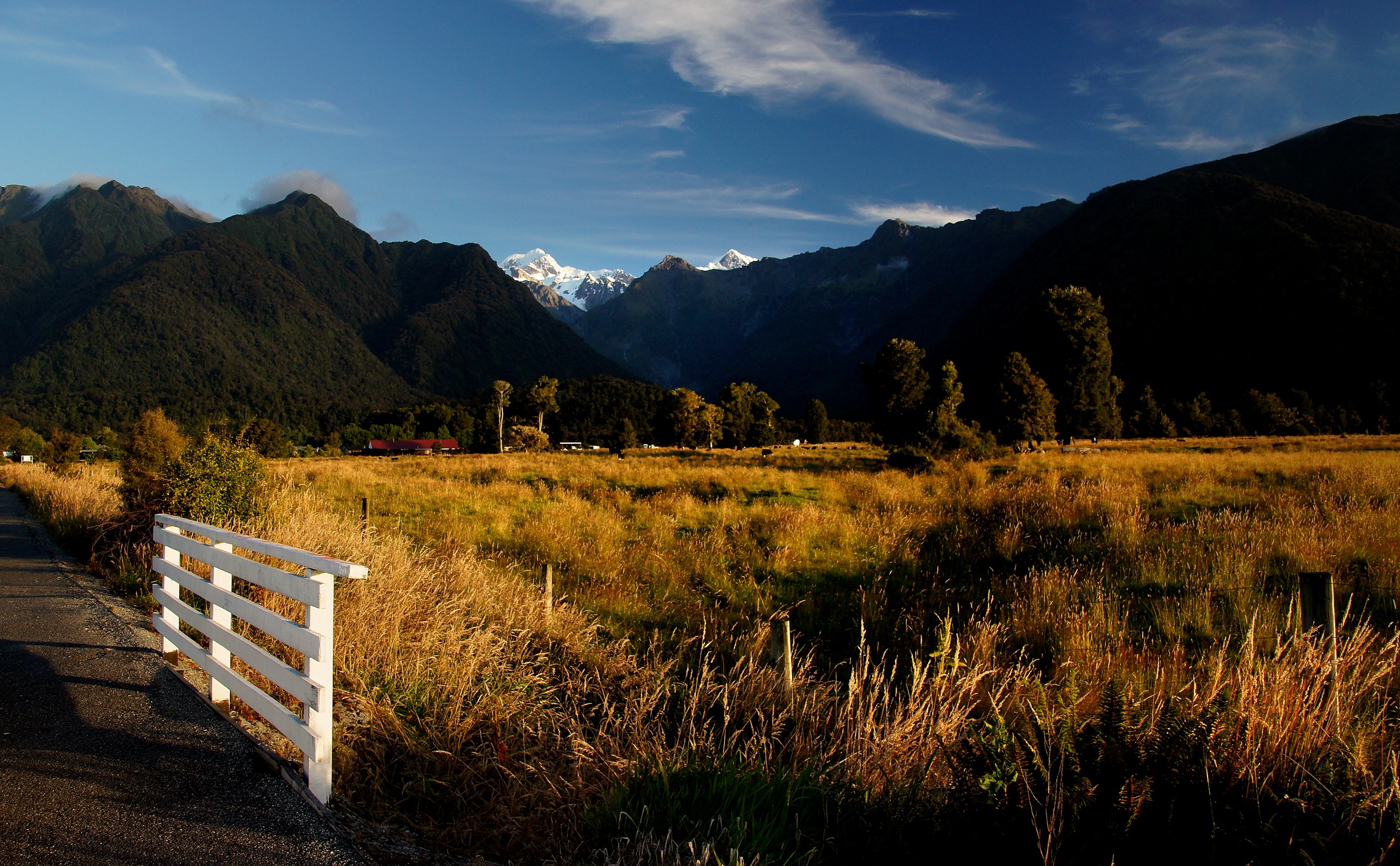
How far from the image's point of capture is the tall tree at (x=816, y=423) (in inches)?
3238

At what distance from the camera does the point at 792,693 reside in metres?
4.48

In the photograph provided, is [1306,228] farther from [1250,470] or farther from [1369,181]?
[1250,470]

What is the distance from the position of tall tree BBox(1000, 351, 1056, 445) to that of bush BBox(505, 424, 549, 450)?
55957mm

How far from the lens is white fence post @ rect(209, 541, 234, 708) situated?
169 inches

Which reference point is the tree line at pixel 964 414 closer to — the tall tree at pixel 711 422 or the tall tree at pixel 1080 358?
the tall tree at pixel 1080 358

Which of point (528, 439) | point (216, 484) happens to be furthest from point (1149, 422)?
point (528, 439)

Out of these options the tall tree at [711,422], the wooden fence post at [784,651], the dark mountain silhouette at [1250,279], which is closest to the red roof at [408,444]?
the tall tree at [711,422]

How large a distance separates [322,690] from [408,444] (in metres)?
118

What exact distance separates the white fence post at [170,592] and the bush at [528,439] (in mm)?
75837

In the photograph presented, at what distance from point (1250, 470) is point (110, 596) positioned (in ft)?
71.0

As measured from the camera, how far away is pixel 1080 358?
41688 mm

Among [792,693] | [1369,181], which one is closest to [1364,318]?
[1369,181]

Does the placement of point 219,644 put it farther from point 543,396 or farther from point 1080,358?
point 543,396

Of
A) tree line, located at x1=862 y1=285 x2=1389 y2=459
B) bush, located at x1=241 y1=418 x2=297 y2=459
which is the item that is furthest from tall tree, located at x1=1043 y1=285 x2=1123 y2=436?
bush, located at x1=241 y1=418 x2=297 y2=459
